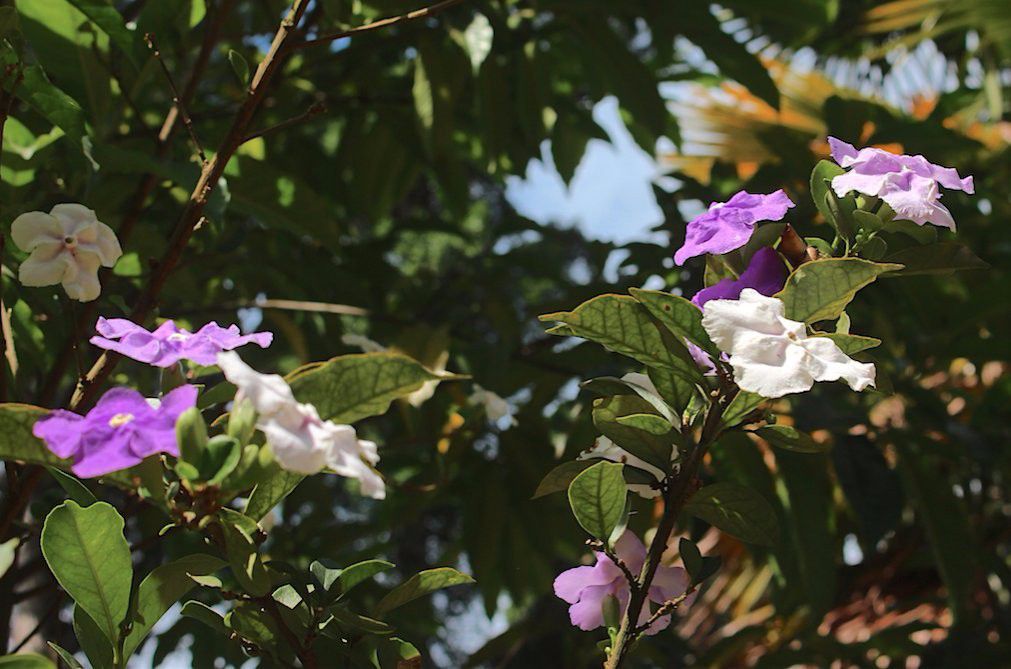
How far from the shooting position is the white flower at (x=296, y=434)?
18.8 inches

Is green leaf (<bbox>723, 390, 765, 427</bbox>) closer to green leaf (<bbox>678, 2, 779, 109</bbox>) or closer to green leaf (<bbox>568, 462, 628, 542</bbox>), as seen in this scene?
green leaf (<bbox>568, 462, 628, 542</bbox>)

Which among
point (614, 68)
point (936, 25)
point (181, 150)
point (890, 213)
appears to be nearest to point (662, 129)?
point (614, 68)

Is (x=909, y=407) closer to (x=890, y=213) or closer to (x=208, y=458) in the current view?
(x=890, y=213)

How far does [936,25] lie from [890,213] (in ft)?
8.16

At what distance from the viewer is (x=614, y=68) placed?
4.75 ft

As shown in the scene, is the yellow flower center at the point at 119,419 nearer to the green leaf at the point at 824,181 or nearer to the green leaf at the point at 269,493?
the green leaf at the point at 269,493

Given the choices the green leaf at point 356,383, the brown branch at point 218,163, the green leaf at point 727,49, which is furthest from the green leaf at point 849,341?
the green leaf at point 727,49

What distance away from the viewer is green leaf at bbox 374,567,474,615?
645 mm

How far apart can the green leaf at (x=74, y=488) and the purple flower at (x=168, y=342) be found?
77 mm

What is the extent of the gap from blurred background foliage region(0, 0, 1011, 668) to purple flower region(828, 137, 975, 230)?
0.53 metres

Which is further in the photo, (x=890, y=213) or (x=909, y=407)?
(x=909, y=407)

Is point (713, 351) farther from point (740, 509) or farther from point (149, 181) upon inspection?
point (149, 181)

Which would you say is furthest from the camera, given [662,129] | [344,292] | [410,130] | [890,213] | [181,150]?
[410,130]

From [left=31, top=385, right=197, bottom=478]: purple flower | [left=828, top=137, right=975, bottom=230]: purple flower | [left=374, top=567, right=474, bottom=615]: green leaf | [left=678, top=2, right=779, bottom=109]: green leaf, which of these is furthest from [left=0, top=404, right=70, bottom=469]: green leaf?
[left=678, top=2, right=779, bottom=109]: green leaf
